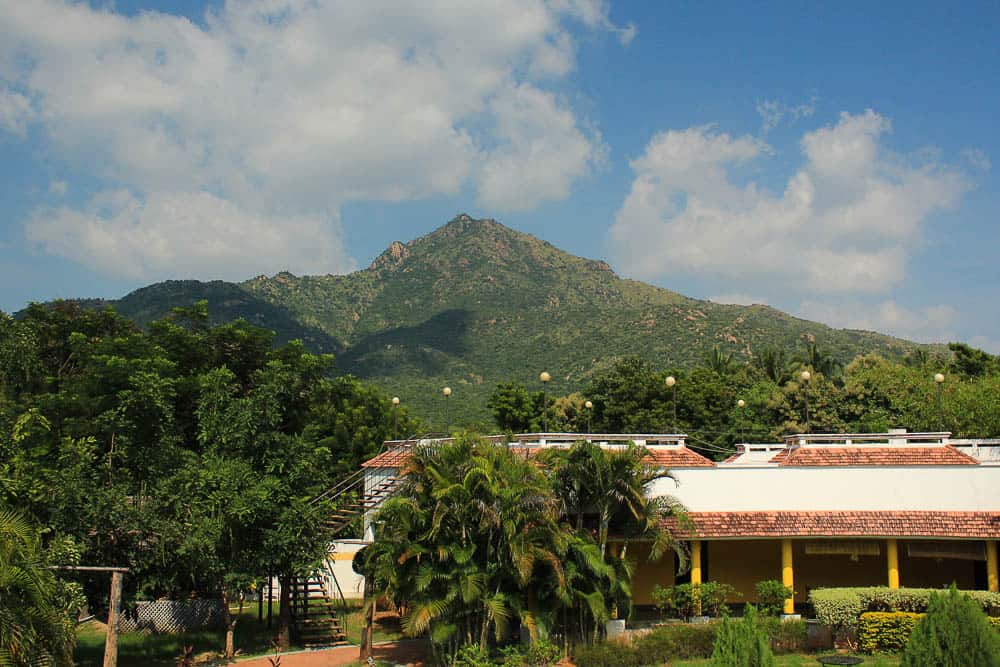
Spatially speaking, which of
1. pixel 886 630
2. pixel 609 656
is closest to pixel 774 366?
pixel 886 630

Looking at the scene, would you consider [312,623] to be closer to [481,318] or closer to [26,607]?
[26,607]

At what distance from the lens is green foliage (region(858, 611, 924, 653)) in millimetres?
19375

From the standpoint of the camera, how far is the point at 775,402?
47375 millimetres

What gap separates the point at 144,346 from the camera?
30.8m

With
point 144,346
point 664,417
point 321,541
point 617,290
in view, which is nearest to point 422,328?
point 617,290

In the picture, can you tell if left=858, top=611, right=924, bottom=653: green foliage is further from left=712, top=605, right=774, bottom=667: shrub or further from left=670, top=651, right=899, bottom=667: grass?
left=712, top=605, right=774, bottom=667: shrub

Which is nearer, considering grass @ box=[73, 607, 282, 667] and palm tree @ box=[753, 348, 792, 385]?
grass @ box=[73, 607, 282, 667]

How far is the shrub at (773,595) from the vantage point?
21516 mm

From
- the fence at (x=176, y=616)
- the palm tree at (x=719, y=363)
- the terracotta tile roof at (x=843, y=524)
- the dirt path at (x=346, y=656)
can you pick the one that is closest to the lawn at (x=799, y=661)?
the terracotta tile roof at (x=843, y=524)

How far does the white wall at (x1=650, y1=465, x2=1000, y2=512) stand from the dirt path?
7297 mm

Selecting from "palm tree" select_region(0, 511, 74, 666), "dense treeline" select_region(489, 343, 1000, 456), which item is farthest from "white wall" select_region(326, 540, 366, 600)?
"dense treeline" select_region(489, 343, 1000, 456)

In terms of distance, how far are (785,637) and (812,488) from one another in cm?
453

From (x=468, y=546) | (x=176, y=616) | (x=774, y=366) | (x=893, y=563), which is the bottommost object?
(x=176, y=616)

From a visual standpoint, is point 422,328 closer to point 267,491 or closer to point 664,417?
point 664,417
